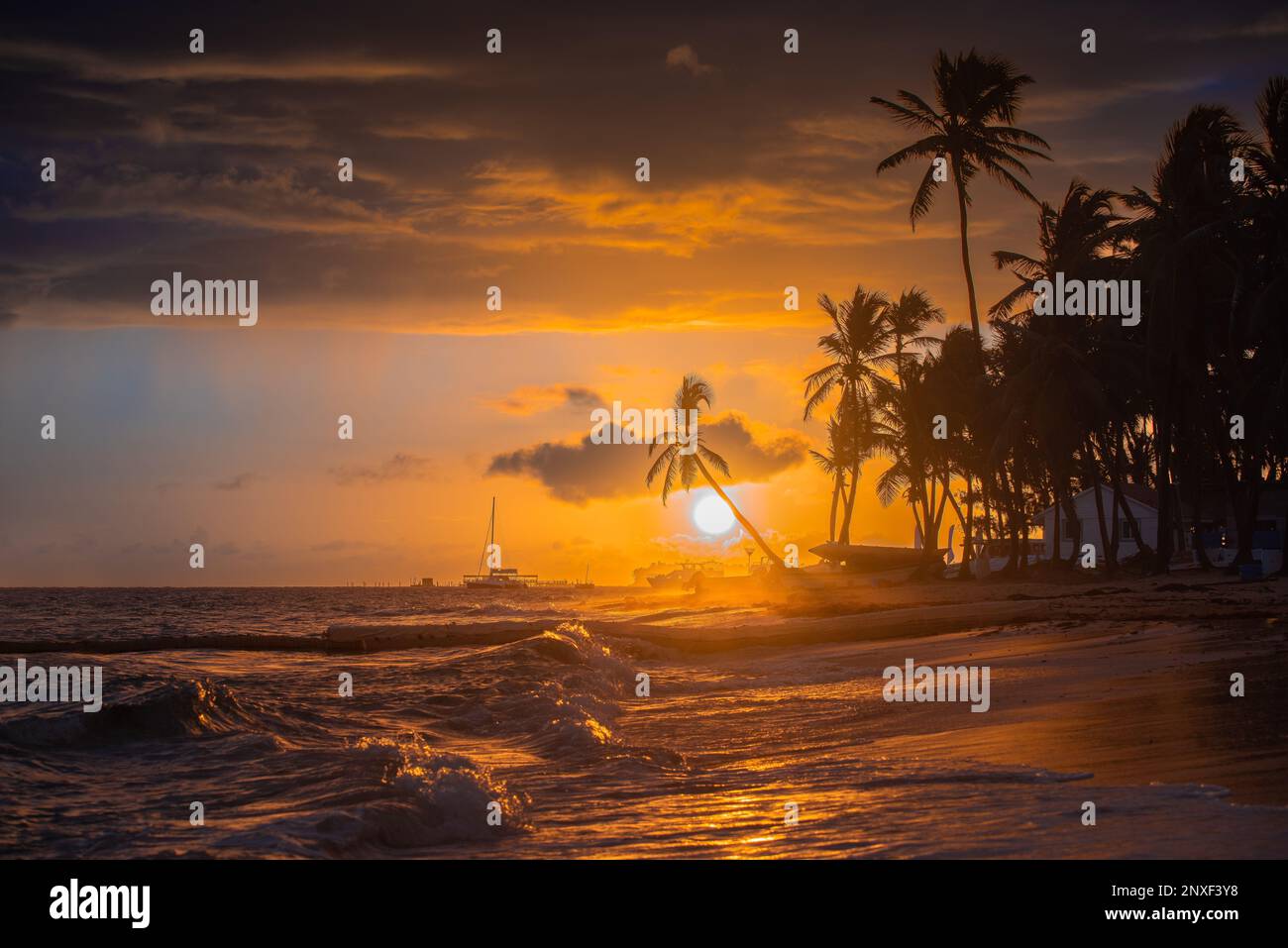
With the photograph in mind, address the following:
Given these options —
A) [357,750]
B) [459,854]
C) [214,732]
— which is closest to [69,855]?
[459,854]

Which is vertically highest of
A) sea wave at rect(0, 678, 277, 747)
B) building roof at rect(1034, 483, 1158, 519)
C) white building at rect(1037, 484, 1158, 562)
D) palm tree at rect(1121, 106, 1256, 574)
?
palm tree at rect(1121, 106, 1256, 574)

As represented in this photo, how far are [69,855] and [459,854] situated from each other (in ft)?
8.65

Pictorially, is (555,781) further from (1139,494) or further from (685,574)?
(685,574)

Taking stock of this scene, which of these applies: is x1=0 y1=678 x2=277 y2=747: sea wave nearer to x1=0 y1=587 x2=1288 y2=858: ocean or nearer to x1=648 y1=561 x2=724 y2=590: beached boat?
x1=0 y1=587 x2=1288 y2=858: ocean

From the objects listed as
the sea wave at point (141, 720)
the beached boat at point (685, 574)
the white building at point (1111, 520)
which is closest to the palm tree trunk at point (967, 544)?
the white building at point (1111, 520)

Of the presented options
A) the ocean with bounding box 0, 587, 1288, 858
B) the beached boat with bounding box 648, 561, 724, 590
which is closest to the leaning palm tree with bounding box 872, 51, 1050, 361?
the ocean with bounding box 0, 587, 1288, 858

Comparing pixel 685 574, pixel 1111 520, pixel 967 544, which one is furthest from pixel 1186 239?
pixel 685 574

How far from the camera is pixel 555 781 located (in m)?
9.65

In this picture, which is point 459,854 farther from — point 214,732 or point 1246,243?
point 1246,243

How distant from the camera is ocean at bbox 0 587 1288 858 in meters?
6.63

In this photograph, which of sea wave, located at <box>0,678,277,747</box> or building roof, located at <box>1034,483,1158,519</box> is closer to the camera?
sea wave, located at <box>0,678,277,747</box>

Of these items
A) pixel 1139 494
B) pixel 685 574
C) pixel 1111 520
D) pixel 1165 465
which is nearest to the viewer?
pixel 1165 465

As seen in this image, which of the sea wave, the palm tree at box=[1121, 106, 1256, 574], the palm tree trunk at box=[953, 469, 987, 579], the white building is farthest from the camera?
the white building

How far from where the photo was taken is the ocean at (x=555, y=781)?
6633 millimetres
